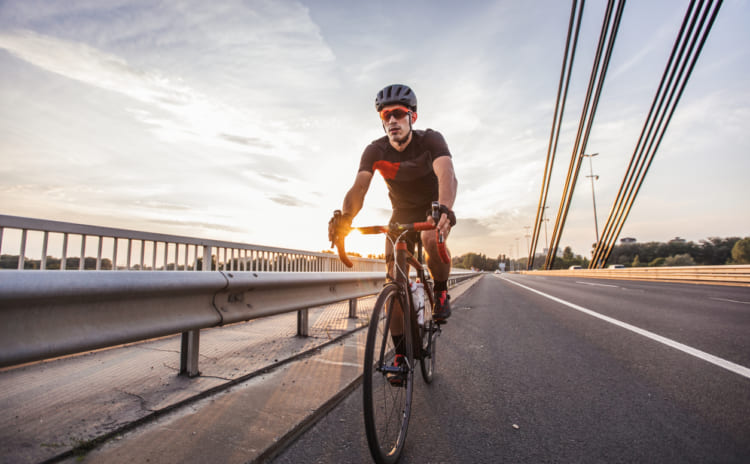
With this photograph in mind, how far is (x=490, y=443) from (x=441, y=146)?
82.9 inches

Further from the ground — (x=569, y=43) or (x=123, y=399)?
(x=569, y=43)

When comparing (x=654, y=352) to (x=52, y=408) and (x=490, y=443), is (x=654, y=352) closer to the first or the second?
(x=490, y=443)

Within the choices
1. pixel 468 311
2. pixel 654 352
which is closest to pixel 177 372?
Result: pixel 654 352

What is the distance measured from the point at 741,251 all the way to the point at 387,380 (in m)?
140

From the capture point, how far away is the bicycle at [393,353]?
1694 mm

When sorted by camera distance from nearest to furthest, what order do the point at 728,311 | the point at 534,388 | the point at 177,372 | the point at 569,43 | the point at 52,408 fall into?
1. the point at 52,408
2. the point at 177,372
3. the point at 534,388
4. the point at 728,311
5. the point at 569,43

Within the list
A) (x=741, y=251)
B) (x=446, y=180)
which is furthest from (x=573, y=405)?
(x=741, y=251)

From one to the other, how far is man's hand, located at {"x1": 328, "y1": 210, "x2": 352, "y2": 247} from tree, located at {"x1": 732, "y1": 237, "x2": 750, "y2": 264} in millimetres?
132182

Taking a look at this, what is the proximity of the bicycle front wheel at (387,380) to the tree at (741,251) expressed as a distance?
433ft

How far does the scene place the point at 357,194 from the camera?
9.76ft

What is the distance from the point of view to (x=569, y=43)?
111 feet

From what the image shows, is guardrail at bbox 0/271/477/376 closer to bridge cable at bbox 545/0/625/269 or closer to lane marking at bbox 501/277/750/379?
lane marking at bbox 501/277/750/379

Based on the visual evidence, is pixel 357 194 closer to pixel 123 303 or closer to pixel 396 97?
pixel 396 97

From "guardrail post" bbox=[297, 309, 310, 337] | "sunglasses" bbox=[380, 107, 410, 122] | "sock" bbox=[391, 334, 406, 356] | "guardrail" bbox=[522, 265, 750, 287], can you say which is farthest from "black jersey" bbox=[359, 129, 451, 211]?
"guardrail" bbox=[522, 265, 750, 287]
